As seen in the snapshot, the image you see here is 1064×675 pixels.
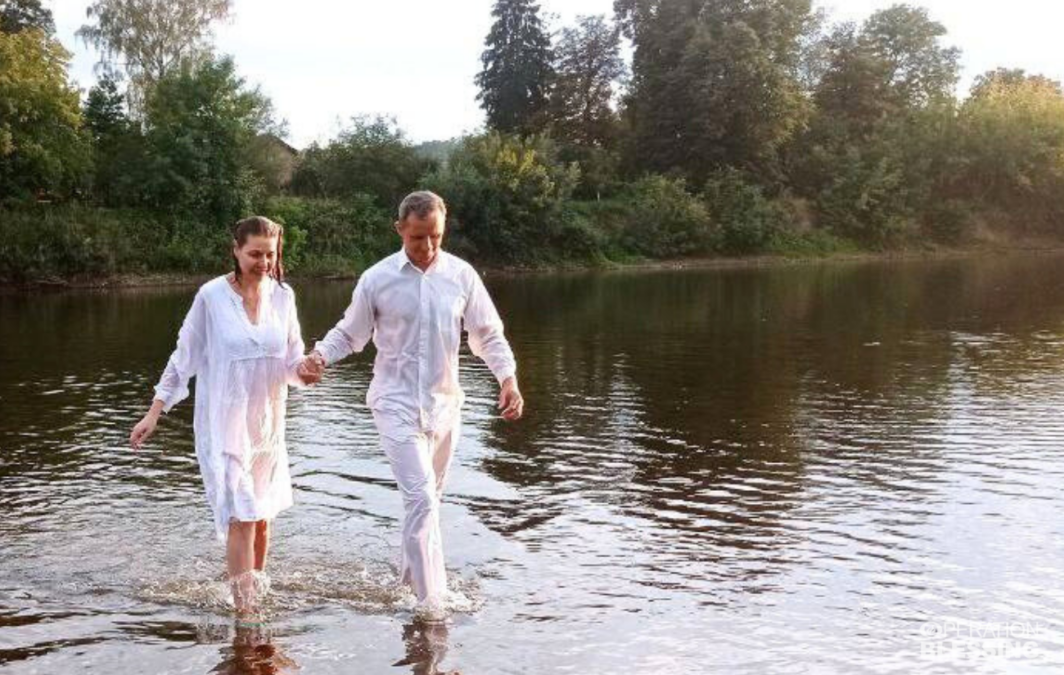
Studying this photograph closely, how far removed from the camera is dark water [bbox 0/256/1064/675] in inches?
248

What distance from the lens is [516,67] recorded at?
73.1 metres

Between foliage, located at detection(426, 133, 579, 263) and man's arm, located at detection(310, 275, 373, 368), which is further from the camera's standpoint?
foliage, located at detection(426, 133, 579, 263)

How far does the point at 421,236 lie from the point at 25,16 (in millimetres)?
61988

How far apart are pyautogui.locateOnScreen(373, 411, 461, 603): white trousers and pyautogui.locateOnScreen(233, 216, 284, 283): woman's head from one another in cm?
108

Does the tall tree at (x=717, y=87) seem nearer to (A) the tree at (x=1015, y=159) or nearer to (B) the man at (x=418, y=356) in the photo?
(A) the tree at (x=1015, y=159)

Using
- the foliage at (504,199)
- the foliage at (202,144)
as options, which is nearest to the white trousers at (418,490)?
the foliage at (202,144)

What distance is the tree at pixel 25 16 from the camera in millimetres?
58000

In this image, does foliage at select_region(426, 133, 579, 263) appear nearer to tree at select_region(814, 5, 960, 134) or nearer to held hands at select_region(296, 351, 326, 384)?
tree at select_region(814, 5, 960, 134)

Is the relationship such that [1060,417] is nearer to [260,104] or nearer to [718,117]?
[260,104]

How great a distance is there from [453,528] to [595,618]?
2429mm

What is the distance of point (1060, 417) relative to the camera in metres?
13.6

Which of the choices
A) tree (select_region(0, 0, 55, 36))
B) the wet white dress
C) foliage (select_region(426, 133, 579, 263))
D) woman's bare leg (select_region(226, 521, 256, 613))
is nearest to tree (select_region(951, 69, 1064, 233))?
foliage (select_region(426, 133, 579, 263))

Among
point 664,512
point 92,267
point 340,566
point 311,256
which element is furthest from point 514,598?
point 311,256

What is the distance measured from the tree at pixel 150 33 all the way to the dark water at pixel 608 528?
40298 mm
